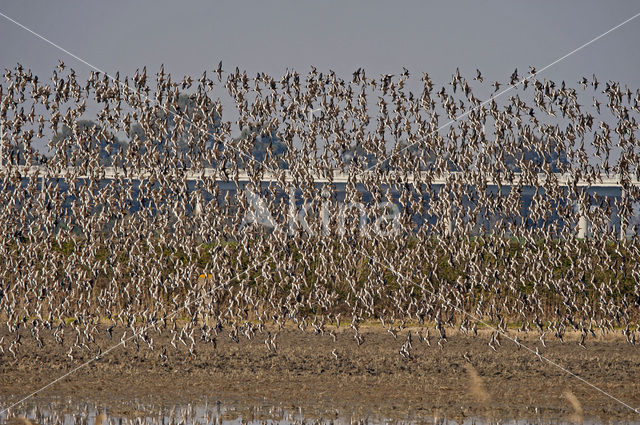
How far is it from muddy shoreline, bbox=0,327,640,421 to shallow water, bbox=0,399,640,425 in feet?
0.37

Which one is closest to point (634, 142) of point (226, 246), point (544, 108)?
point (544, 108)

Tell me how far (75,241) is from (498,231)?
572 cm

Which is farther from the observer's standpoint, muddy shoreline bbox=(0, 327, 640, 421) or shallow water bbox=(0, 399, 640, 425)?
muddy shoreline bbox=(0, 327, 640, 421)

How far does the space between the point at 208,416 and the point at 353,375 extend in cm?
266

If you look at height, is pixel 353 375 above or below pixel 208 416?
above

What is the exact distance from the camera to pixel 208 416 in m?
7.93

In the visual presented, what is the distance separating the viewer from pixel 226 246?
11609 millimetres

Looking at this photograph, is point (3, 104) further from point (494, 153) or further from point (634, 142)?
point (634, 142)

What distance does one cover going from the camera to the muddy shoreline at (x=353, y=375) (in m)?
8.59

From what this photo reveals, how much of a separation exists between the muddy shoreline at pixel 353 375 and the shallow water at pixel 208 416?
11 centimetres

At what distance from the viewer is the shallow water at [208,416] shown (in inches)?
303

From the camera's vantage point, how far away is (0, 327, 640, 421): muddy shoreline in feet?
28.2

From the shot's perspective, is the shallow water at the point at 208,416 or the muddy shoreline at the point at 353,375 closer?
the shallow water at the point at 208,416

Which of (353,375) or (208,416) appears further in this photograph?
(353,375)
